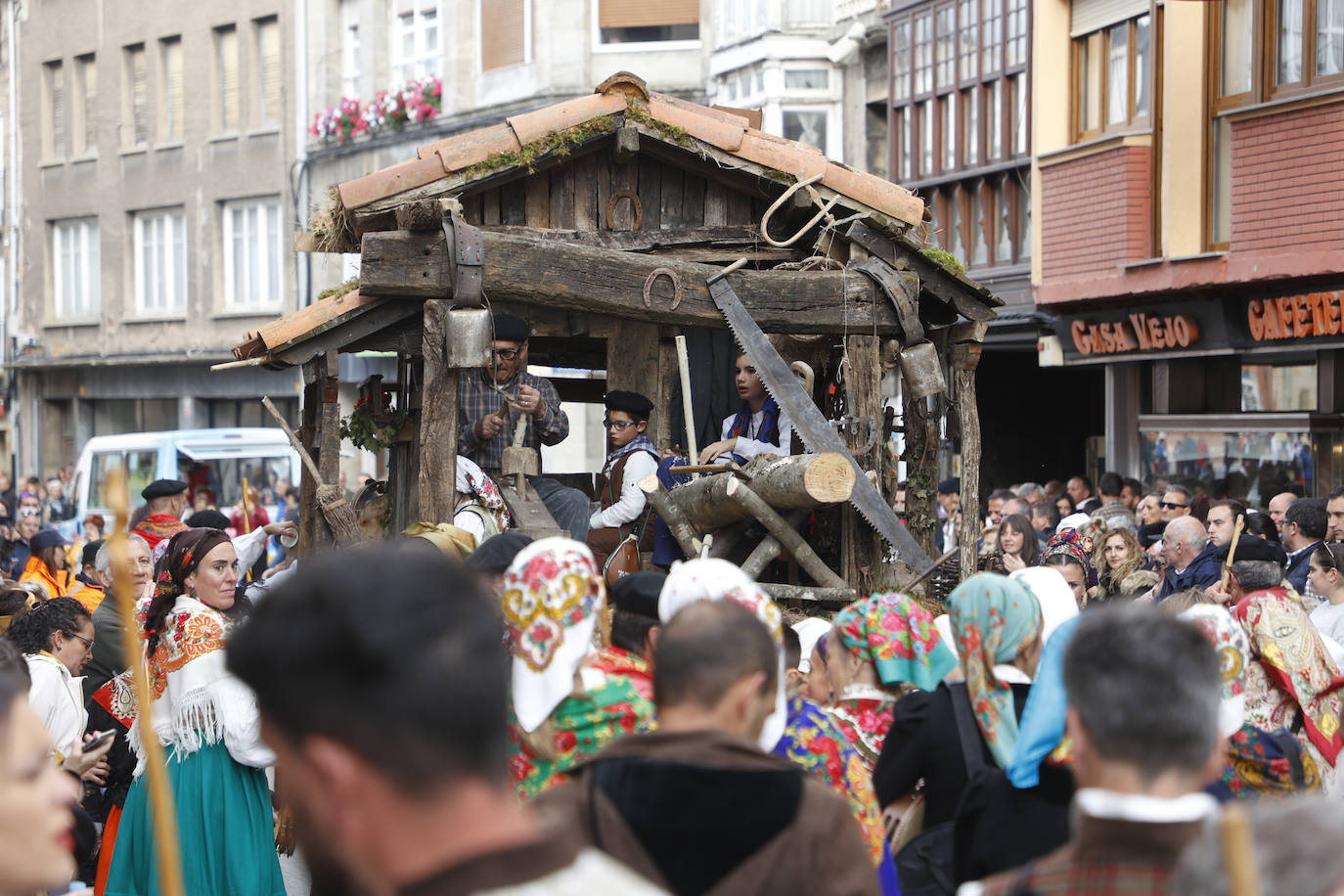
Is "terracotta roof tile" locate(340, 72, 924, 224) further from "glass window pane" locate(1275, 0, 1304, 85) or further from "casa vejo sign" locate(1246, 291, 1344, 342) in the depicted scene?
"glass window pane" locate(1275, 0, 1304, 85)

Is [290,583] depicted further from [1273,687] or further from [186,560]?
[1273,687]

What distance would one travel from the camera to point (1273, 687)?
5645 mm

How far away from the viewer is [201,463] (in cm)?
2225

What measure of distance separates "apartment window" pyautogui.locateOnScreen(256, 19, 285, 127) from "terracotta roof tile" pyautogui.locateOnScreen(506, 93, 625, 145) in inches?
937

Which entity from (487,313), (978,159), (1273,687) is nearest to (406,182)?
(487,313)

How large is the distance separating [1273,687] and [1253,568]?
1.16m

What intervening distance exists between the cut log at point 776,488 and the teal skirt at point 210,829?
3252 millimetres

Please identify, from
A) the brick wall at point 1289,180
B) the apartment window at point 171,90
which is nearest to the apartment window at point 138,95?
the apartment window at point 171,90

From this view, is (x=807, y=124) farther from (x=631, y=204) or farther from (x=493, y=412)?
(x=493, y=412)

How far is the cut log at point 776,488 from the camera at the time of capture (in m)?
7.98

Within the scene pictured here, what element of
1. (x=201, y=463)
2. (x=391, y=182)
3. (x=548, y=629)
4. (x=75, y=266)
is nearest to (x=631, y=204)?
(x=391, y=182)

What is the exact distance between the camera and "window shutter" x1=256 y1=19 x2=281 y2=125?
3173 cm

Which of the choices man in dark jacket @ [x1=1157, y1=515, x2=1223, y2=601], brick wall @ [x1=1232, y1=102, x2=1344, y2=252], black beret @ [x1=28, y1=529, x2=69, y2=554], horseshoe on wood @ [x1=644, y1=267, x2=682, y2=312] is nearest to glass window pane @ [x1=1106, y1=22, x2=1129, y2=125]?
brick wall @ [x1=1232, y1=102, x2=1344, y2=252]

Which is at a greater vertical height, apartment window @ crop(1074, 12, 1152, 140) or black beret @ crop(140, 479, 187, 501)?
apartment window @ crop(1074, 12, 1152, 140)
